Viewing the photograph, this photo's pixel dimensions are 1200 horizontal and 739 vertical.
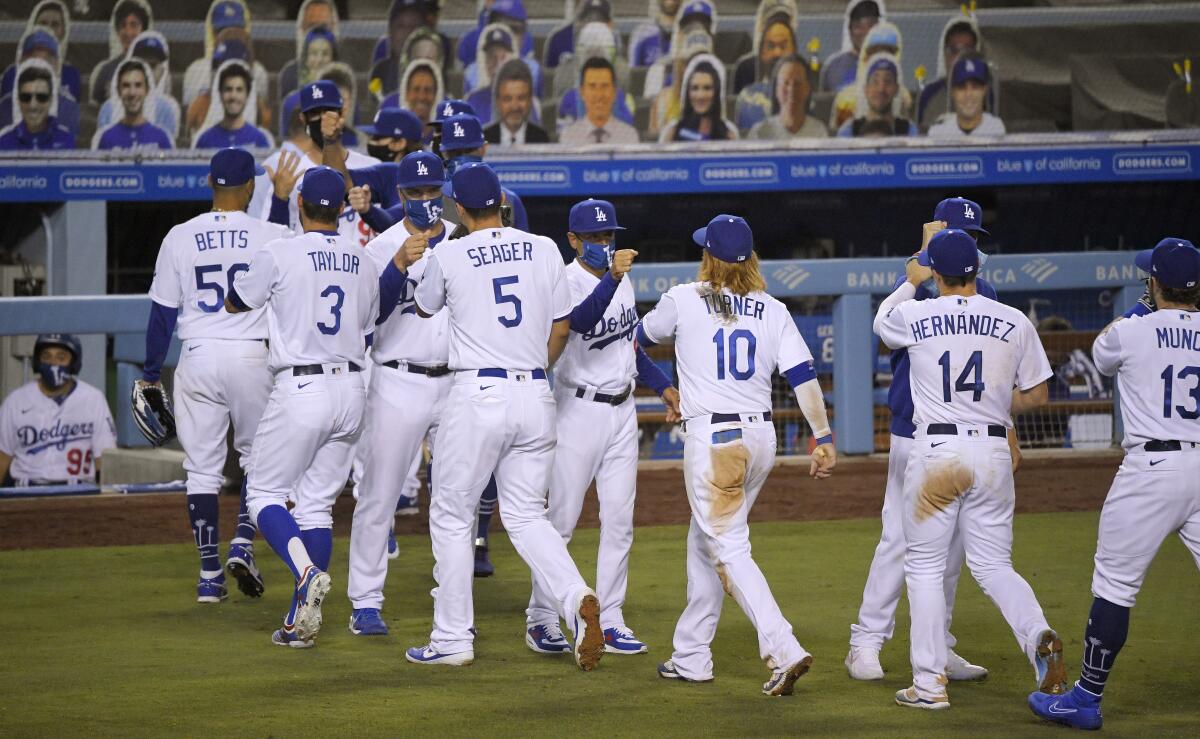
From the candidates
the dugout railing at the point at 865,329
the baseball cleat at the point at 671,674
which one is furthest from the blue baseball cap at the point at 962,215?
the dugout railing at the point at 865,329

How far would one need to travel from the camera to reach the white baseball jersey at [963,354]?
4.83 metres

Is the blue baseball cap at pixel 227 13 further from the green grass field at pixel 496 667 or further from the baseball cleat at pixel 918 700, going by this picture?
the baseball cleat at pixel 918 700

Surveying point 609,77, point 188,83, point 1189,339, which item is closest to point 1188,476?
point 1189,339

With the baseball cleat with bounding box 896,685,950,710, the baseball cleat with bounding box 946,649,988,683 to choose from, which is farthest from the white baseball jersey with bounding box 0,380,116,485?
the baseball cleat with bounding box 896,685,950,710

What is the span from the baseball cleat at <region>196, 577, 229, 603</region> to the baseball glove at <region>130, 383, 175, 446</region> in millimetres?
731

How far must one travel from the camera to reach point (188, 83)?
554 inches

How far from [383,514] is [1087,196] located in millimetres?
10912

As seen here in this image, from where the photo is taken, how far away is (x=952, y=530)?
486cm

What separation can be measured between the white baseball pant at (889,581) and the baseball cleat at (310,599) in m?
2.00

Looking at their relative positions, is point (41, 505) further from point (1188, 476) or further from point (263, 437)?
point (1188, 476)

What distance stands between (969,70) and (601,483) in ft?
32.1

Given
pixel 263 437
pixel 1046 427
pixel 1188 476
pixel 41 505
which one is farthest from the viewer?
pixel 1046 427

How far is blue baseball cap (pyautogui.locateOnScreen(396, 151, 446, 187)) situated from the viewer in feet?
19.2

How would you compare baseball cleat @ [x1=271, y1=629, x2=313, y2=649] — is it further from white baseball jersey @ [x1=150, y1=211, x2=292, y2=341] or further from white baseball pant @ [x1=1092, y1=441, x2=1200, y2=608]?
white baseball pant @ [x1=1092, y1=441, x2=1200, y2=608]
